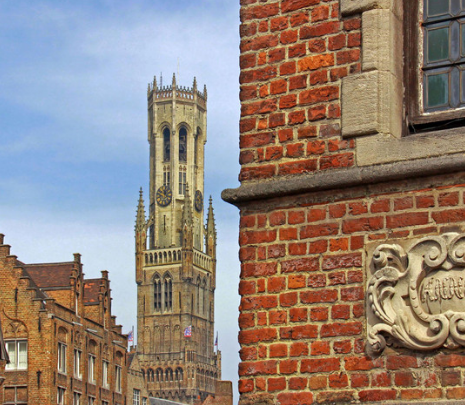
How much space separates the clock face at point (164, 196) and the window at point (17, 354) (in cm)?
8529

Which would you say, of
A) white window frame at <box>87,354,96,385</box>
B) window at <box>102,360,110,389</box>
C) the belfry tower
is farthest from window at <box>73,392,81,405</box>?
the belfry tower

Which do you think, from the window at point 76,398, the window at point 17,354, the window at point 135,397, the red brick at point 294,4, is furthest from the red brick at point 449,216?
the window at point 135,397

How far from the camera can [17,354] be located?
1634 inches

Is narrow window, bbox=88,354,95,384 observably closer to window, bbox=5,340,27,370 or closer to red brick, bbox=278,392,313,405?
window, bbox=5,340,27,370

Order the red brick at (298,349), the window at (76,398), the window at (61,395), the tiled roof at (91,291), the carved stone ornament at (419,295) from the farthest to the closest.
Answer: the tiled roof at (91,291), the window at (76,398), the window at (61,395), the red brick at (298,349), the carved stone ornament at (419,295)

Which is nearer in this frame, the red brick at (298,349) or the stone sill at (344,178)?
the stone sill at (344,178)

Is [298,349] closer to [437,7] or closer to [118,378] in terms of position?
[437,7]

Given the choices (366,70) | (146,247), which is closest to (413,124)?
(366,70)

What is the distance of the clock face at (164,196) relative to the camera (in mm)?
126812

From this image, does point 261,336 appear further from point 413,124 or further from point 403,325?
point 413,124

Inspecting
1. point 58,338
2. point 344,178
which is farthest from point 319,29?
point 58,338

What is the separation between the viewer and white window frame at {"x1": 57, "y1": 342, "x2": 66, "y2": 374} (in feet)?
143

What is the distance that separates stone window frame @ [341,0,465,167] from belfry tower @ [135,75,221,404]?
11739 centimetres

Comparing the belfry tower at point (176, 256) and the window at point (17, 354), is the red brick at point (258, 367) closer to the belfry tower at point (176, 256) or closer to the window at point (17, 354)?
the window at point (17, 354)
